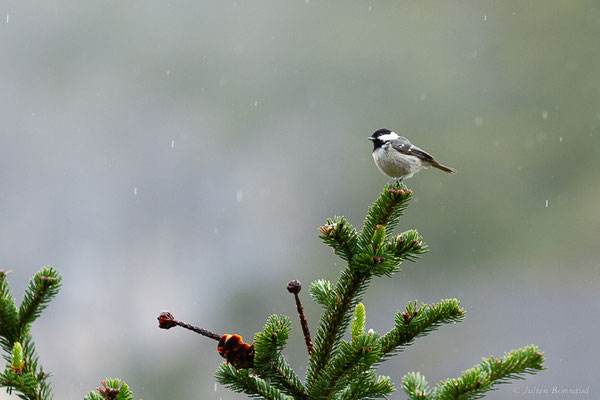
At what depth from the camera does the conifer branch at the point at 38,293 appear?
1131mm

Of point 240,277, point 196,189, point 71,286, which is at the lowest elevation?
point 71,286

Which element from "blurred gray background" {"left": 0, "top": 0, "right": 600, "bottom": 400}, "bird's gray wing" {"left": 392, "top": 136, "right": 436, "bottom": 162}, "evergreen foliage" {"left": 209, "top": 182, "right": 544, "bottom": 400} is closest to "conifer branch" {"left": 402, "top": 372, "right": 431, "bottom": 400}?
"evergreen foliage" {"left": 209, "top": 182, "right": 544, "bottom": 400}

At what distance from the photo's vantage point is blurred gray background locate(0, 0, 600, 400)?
1341cm

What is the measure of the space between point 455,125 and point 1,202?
38.0ft

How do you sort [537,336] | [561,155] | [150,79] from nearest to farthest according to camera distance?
[537,336] → [561,155] → [150,79]

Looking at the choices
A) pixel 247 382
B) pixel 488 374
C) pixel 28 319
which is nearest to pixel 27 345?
pixel 28 319

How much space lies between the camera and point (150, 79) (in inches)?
793

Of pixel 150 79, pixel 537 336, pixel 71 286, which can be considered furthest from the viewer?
pixel 150 79

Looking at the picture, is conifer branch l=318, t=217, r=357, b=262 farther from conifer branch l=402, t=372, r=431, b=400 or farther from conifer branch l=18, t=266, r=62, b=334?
conifer branch l=18, t=266, r=62, b=334

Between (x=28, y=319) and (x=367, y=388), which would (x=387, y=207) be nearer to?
(x=367, y=388)

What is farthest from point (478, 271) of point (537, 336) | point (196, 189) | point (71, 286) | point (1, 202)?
point (1, 202)

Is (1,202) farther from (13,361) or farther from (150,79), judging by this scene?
(13,361)

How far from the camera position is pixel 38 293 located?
113 cm

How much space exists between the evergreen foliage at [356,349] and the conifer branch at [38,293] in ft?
1.08
